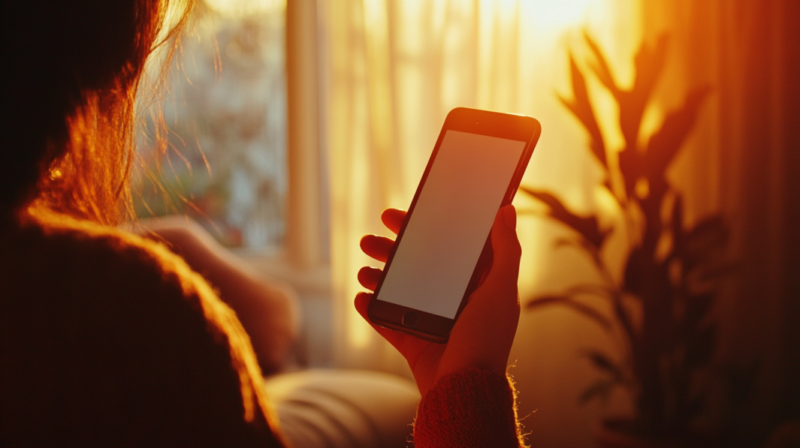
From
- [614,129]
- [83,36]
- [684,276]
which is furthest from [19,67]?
[614,129]

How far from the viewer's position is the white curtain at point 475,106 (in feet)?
6.57

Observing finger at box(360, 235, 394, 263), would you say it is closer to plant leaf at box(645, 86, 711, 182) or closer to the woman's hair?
the woman's hair

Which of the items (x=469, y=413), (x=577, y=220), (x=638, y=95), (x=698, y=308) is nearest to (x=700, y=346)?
(x=698, y=308)

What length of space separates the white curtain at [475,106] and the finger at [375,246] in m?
1.21

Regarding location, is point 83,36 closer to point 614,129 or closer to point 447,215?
point 447,215

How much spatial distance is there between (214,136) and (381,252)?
229cm

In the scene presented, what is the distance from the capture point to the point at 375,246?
842 mm

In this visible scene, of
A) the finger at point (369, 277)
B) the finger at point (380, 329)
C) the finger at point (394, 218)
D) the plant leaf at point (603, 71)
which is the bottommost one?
the finger at point (380, 329)

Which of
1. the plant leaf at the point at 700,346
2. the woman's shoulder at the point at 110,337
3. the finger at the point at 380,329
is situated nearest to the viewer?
the woman's shoulder at the point at 110,337

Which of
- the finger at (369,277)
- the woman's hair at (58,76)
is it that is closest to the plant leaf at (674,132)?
the finger at (369,277)

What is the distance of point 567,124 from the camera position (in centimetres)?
202

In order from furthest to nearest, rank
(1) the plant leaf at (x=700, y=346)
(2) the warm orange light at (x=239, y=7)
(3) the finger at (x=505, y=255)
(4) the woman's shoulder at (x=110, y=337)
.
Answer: (2) the warm orange light at (x=239, y=7)
(1) the plant leaf at (x=700, y=346)
(3) the finger at (x=505, y=255)
(4) the woman's shoulder at (x=110, y=337)

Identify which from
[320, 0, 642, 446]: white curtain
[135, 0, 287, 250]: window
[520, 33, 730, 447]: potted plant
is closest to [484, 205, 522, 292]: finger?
[520, 33, 730, 447]: potted plant

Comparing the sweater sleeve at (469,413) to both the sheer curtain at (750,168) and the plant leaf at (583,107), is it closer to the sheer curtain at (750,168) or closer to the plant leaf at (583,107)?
the plant leaf at (583,107)
